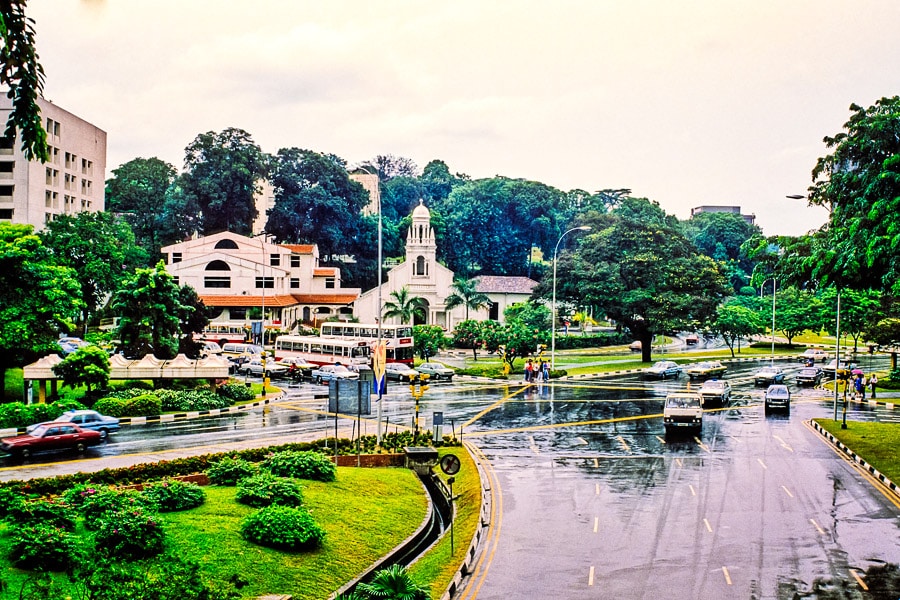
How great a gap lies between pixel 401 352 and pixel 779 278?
102 feet

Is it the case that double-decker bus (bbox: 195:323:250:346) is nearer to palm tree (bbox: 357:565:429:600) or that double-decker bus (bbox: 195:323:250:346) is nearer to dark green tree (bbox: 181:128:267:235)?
dark green tree (bbox: 181:128:267:235)

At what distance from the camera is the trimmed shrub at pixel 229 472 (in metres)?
26.0

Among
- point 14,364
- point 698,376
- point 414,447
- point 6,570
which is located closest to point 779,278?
point 414,447

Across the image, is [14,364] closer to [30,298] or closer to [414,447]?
[30,298]

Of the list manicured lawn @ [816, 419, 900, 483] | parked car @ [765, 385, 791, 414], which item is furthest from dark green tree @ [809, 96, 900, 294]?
parked car @ [765, 385, 791, 414]

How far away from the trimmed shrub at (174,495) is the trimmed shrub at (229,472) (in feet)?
8.92

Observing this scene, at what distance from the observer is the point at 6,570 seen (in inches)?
644

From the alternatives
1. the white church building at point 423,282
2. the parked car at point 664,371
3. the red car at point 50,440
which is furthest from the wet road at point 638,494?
the white church building at point 423,282

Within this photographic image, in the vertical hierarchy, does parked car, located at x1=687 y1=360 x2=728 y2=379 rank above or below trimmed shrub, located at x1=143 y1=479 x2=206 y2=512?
above

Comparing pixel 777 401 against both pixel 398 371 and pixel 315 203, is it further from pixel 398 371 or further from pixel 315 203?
pixel 315 203

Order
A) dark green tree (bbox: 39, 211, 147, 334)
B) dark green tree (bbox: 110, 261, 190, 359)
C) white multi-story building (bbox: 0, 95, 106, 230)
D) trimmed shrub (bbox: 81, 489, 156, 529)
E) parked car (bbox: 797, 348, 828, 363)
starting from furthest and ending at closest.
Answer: parked car (bbox: 797, 348, 828, 363) → white multi-story building (bbox: 0, 95, 106, 230) → dark green tree (bbox: 39, 211, 147, 334) → dark green tree (bbox: 110, 261, 190, 359) → trimmed shrub (bbox: 81, 489, 156, 529)

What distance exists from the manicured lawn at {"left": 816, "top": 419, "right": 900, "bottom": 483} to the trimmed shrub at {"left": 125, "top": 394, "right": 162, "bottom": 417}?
3085cm

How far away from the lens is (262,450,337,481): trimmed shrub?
27719 millimetres

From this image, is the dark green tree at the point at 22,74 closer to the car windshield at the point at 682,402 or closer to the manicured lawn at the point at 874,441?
the manicured lawn at the point at 874,441
